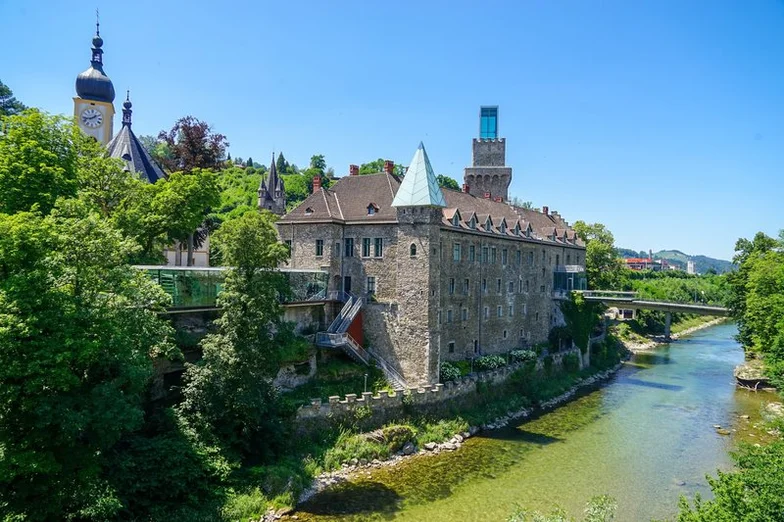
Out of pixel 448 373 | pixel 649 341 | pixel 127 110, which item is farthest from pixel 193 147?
pixel 649 341

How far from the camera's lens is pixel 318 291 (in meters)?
38.3

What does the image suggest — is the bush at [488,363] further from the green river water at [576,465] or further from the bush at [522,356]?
the green river water at [576,465]

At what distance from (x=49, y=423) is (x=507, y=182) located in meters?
51.5

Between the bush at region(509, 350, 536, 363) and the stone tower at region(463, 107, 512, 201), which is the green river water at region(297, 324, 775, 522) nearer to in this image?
the bush at region(509, 350, 536, 363)

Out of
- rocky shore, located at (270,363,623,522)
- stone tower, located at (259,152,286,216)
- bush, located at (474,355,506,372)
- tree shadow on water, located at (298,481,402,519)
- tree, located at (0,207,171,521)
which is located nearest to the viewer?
tree, located at (0,207,171,521)

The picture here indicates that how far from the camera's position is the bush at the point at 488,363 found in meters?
40.8

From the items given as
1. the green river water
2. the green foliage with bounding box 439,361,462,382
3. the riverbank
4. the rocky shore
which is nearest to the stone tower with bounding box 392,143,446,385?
the green foliage with bounding box 439,361,462,382

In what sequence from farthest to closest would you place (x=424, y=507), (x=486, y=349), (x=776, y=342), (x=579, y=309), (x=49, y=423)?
(x=579, y=309)
(x=486, y=349)
(x=776, y=342)
(x=424, y=507)
(x=49, y=423)

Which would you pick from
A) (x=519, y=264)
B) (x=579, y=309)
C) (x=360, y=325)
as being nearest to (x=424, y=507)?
(x=360, y=325)

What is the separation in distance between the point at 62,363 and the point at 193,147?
120 feet

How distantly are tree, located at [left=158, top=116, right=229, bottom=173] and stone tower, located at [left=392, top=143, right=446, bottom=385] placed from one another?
22274 millimetres

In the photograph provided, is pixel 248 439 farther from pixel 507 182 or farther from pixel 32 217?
pixel 507 182

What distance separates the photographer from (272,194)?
286 feet

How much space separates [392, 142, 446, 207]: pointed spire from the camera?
36.3 meters
